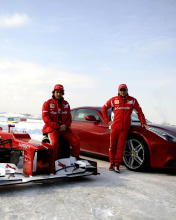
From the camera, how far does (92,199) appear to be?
3.21 meters

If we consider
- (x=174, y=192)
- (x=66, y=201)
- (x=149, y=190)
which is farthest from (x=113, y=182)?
(x=66, y=201)

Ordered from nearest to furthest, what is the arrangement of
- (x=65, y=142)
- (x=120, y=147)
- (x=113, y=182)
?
(x=113, y=182), (x=65, y=142), (x=120, y=147)

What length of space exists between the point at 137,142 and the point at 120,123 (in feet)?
1.84

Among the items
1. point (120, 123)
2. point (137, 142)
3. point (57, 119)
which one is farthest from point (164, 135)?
point (57, 119)

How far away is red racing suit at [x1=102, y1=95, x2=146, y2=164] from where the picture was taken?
5.24 meters

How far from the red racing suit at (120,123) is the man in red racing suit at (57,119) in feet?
3.14

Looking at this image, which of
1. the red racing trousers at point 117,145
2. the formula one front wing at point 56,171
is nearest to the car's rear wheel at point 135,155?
the red racing trousers at point 117,145

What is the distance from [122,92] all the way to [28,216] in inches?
137

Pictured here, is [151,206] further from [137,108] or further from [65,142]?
[137,108]

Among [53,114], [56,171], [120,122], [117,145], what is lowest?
[56,171]

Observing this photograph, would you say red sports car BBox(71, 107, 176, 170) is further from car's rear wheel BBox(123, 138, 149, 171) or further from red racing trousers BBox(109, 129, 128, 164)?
red racing trousers BBox(109, 129, 128, 164)

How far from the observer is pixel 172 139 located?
4.89m

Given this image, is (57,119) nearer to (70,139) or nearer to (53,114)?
(53,114)

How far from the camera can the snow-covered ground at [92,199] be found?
105 inches
